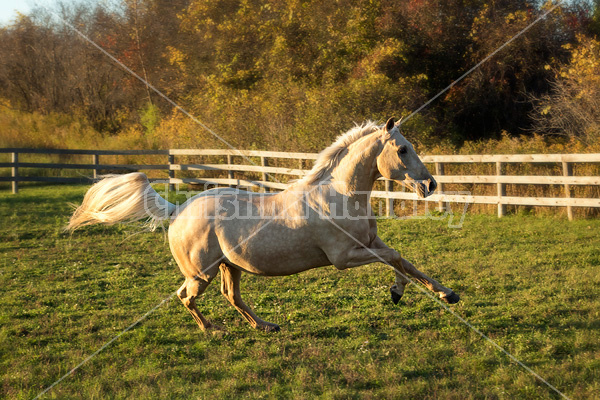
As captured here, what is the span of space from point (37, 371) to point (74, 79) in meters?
29.6

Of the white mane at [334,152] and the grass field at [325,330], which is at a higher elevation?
the white mane at [334,152]

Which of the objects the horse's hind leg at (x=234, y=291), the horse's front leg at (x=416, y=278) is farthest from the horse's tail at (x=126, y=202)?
the horse's front leg at (x=416, y=278)

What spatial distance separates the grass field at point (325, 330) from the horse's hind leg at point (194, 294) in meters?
0.16

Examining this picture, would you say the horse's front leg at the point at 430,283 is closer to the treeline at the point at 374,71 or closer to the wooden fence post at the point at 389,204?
the wooden fence post at the point at 389,204

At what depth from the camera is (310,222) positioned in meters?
5.38

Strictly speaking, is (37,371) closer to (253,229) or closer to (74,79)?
(253,229)

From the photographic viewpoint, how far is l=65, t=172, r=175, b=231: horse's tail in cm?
606

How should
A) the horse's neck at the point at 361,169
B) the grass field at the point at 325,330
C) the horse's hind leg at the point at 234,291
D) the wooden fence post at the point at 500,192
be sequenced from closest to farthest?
the grass field at the point at 325,330, the horse's neck at the point at 361,169, the horse's hind leg at the point at 234,291, the wooden fence post at the point at 500,192

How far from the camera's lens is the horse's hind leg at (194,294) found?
228 inches

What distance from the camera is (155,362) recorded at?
5.02m

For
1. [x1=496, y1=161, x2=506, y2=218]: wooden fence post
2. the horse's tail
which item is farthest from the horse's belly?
[x1=496, y1=161, x2=506, y2=218]: wooden fence post

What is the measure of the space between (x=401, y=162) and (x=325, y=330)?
1899 mm

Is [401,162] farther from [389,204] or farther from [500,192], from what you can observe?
[389,204]

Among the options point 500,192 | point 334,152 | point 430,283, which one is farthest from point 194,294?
point 500,192
